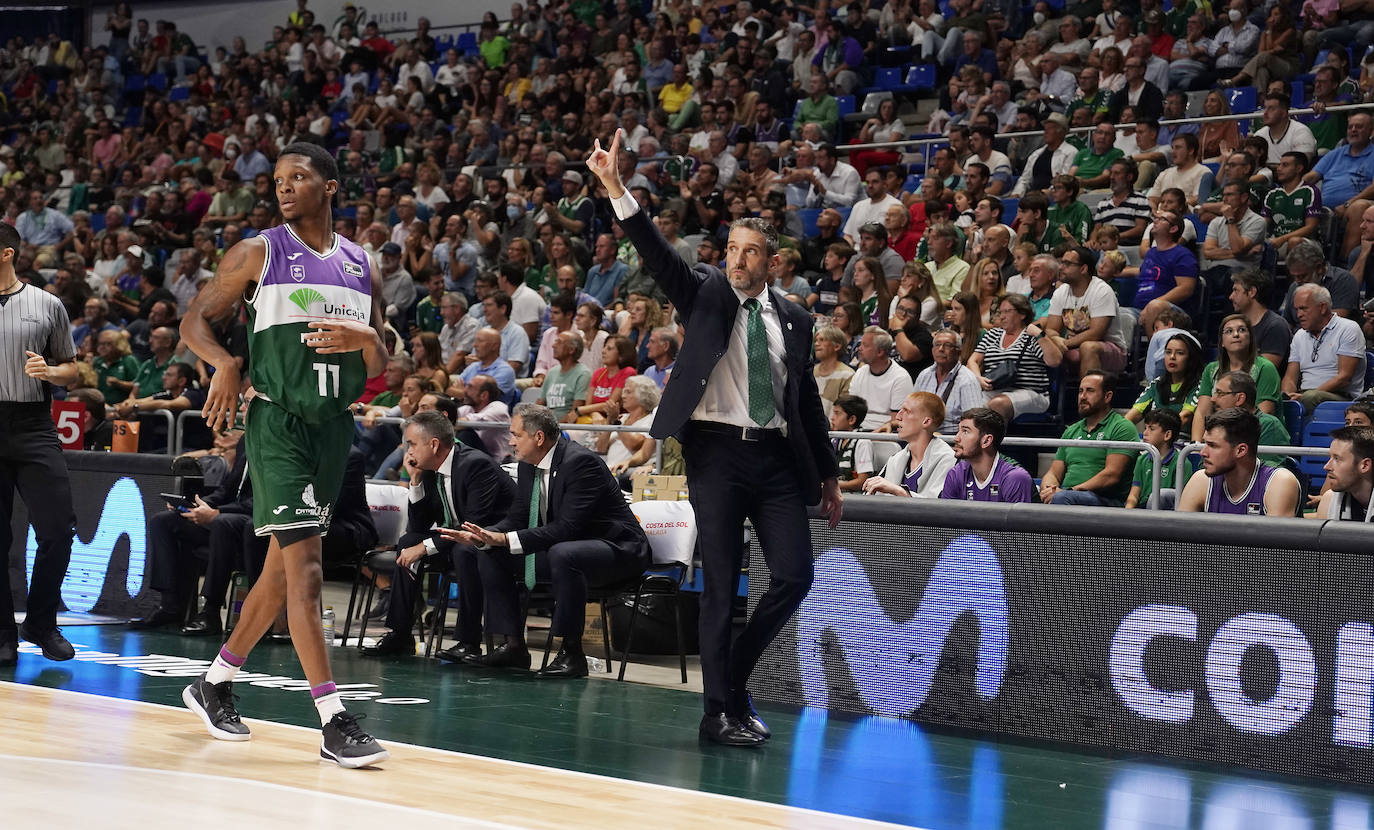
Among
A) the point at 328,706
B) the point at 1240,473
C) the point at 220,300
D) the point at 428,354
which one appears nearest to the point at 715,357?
the point at 220,300

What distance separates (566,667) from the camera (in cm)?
790

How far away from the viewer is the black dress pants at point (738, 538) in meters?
5.85

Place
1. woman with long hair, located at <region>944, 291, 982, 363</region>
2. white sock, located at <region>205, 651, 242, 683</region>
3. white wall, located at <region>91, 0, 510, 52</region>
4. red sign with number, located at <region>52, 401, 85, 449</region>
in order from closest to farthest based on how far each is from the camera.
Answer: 1. white sock, located at <region>205, 651, 242, 683</region>
2. woman with long hair, located at <region>944, 291, 982, 363</region>
3. red sign with number, located at <region>52, 401, 85, 449</region>
4. white wall, located at <region>91, 0, 510, 52</region>

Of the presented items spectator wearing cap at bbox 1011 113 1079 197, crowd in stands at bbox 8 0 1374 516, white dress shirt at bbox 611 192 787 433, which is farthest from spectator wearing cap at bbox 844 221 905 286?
white dress shirt at bbox 611 192 787 433

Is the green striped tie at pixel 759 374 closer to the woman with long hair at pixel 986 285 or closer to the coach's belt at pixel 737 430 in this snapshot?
the coach's belt at pixel 737 430

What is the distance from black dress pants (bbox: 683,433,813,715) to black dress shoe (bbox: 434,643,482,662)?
256cm

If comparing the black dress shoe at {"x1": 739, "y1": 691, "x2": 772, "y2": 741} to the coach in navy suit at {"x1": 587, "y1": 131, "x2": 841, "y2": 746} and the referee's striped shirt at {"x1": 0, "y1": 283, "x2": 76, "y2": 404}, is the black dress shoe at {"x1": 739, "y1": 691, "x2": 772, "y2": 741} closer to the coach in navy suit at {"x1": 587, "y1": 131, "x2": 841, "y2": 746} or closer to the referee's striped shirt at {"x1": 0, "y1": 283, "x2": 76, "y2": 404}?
the coach in navy suit at {"x1": 587, "y1": 131, "x2": 841, "y2": 746}

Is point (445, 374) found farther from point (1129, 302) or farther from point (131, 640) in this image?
point (1129, 302)

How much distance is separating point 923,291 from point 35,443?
20.4ft

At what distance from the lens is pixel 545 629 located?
9.98 metres

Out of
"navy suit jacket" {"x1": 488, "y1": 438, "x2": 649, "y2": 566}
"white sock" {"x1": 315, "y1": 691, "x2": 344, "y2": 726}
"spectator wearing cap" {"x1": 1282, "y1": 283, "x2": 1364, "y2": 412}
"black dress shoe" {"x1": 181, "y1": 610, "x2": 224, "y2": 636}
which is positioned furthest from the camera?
"spectator wearing cap" {"x1": 1282, "y1": 283, "x2": 1364, "y2": 412}

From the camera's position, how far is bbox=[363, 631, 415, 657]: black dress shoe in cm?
841

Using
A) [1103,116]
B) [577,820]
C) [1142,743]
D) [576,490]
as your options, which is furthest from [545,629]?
[1103,116]

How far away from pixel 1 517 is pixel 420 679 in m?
2.17
